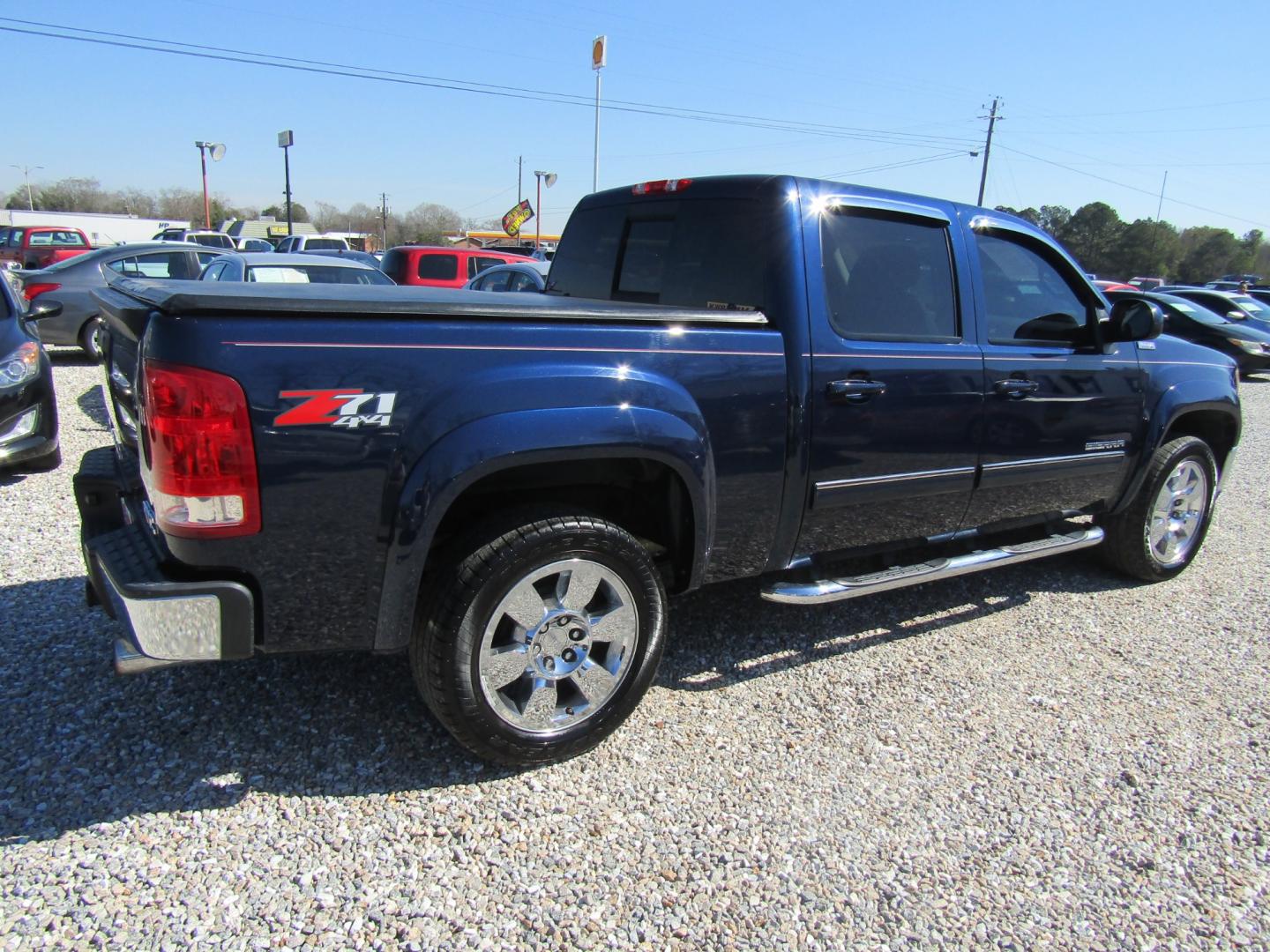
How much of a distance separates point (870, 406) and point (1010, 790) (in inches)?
55.3

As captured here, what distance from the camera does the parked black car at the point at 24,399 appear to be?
5418 millimetres

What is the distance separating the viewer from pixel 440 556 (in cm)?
262

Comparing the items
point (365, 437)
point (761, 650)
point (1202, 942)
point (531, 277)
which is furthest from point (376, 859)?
point (531, 277)

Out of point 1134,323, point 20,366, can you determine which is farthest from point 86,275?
point 1134,323

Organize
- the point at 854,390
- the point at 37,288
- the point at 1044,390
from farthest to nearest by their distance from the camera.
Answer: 1. the point at 37,288
2. the point at 1044,390
3. the point at 854,390

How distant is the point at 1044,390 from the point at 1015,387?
0.23 metres

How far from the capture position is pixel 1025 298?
157 inches

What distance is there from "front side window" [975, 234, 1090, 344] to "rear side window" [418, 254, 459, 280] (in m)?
11.9

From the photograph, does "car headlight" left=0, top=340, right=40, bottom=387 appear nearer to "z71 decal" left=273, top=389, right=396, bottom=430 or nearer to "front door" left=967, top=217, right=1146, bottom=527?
"z71 decal" left=273, top=389, right=396, bottom=430

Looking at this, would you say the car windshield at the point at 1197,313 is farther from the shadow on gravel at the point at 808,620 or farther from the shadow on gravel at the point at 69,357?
the shadow on gravel at the point at 69,357

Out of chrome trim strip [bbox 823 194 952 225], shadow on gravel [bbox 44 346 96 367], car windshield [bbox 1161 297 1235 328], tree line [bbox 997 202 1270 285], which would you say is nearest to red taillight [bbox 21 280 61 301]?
shadow on gravel [bbox 44 346 96 367]

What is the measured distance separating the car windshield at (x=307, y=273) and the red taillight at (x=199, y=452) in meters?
6.27

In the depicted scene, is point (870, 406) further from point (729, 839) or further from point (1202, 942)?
point (1202, 942)

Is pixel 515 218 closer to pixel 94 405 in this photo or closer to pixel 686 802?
pixel 94 405
